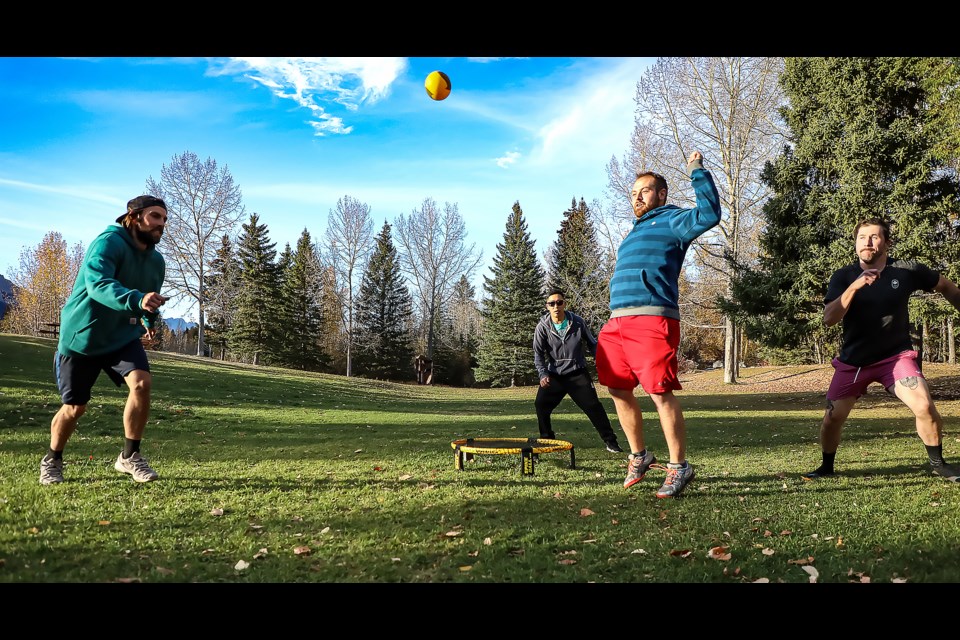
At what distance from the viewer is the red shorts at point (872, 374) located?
204 inches

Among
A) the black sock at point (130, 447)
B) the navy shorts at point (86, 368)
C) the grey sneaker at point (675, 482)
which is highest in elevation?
the navy shorts at point (86, 368)

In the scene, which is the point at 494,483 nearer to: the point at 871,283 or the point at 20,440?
the point at 871,283

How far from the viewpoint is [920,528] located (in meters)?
3.87

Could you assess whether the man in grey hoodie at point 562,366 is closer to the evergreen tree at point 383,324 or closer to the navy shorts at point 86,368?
the navy shorts at point 86,368

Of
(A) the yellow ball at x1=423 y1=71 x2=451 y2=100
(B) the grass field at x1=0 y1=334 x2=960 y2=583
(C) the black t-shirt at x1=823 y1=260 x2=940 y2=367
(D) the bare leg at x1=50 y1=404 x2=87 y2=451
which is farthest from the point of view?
(A) the yellow ball at x1=423 y1=71 x2=451 y2=100

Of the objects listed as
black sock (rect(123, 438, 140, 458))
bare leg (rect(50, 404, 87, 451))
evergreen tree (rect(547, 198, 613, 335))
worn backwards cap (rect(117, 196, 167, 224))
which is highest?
evergreen tree (rect(547, 198, 613, 335))

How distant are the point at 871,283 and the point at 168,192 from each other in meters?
37.2

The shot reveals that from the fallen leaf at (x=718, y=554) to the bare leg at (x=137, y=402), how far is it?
14.6ft

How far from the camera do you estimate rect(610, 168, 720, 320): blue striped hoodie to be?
4.71 m

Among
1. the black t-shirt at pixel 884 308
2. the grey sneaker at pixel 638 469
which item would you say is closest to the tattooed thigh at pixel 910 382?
the black t-shirt at pixel 884 308

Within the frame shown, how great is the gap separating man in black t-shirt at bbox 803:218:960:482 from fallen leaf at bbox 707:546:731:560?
9.40ft

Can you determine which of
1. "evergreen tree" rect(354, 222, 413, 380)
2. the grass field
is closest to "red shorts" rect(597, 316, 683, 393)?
the grass field

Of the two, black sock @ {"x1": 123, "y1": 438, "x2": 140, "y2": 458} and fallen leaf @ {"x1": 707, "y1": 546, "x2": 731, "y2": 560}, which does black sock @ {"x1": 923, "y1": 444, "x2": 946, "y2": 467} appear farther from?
black sock @ {"x1": 123, "y1": 438, "x2": 140, "y2": 458}

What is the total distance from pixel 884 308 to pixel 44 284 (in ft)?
169
